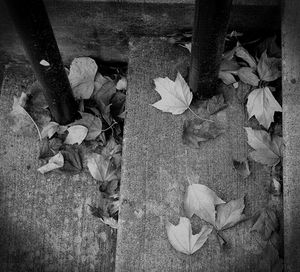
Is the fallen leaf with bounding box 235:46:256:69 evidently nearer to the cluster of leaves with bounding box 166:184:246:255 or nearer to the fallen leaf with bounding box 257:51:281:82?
the fallen leaf with bounding box 257:51:281:82

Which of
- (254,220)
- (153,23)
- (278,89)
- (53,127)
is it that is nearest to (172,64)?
(153,23)

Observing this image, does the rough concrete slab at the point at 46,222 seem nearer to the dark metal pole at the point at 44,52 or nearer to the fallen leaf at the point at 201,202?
the dark metal pole at the point at 44,52

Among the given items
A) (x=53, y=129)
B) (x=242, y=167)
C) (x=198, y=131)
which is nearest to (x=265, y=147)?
(x=242, y=167)

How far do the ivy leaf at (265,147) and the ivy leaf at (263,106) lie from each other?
2.1 inches

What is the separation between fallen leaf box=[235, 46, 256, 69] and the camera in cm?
207

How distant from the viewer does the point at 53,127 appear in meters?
2.10

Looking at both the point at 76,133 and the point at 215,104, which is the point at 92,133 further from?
the point at 215,104

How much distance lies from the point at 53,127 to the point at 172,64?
617mm

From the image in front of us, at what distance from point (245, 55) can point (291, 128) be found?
452 mm

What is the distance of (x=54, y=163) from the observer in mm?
2053

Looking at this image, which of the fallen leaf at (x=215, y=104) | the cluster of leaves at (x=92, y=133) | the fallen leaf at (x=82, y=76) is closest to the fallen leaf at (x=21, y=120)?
the cluster of leaves at (x=92, y=133)

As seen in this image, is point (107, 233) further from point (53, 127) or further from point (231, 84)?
point (231, 84)

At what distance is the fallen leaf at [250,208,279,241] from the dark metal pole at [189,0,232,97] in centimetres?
56

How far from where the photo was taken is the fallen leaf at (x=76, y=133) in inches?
81.9
